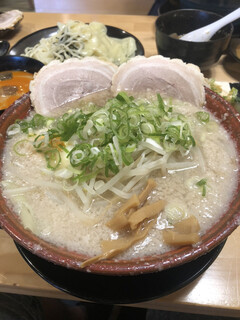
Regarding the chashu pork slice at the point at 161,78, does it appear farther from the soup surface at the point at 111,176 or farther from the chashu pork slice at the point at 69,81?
the soup surface at the point at 111,176

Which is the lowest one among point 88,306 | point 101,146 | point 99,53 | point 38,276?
point 88,306

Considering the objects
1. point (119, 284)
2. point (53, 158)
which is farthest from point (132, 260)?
point (53, 158)

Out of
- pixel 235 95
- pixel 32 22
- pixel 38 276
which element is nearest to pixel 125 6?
pixel 32 22

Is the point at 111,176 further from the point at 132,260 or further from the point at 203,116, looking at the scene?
the point at 203,116

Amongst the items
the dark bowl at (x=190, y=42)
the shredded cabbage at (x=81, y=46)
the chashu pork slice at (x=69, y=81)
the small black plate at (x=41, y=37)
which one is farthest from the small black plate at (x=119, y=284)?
the small black plate at (x=41, y=37)

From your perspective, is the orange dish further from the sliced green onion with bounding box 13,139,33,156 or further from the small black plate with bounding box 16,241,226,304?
the small black plate with bounding box 16,241,226,304

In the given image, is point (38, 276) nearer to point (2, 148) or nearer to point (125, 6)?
point (2, 148)

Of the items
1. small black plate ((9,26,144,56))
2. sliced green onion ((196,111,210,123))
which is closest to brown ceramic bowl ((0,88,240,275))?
sliced green onion ((196,111,210,123))
